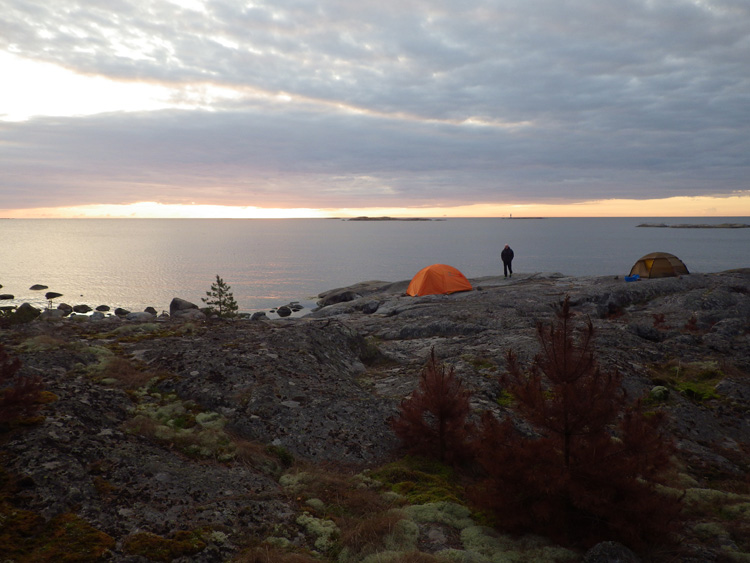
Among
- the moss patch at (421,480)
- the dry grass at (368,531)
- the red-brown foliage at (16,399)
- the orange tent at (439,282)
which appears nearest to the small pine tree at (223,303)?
the orange tent at (439,282)

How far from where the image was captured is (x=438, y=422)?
9.58 meters

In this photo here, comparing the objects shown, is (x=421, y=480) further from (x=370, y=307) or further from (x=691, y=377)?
(x=370, y=307)

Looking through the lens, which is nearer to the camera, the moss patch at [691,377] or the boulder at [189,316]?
the moss patch at [691,377]

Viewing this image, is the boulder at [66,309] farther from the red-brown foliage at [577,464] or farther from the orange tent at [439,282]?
the red-brown foliage at [577,464]

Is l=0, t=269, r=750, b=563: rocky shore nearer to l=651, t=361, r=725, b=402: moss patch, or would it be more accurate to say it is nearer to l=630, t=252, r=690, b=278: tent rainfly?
Result: l=651, t=361, r=725, b=402: moss patch

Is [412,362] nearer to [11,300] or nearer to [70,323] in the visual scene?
[70,323]

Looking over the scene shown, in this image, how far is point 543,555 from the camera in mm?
6305

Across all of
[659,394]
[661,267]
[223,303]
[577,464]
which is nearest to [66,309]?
[223,303]

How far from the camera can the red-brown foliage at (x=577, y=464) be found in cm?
645

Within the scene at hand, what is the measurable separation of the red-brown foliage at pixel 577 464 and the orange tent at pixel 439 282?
27833 mm

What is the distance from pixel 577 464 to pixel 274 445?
17.9 feet

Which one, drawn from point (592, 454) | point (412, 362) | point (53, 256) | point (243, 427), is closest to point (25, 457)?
point (243, 427)

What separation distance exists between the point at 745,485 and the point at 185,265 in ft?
325

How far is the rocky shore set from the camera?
19.2ft
